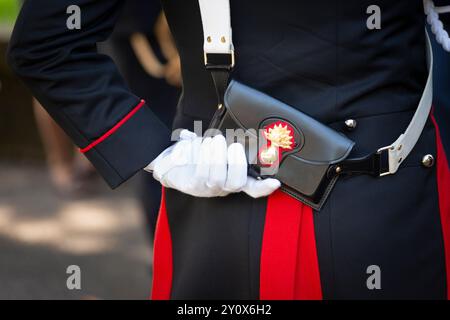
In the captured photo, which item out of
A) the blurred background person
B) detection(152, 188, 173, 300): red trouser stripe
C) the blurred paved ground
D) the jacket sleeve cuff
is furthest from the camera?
the blurred paved ground

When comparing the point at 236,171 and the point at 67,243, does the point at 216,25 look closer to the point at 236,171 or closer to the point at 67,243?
the point at 236,171

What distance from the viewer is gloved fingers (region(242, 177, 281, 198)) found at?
1546 mm

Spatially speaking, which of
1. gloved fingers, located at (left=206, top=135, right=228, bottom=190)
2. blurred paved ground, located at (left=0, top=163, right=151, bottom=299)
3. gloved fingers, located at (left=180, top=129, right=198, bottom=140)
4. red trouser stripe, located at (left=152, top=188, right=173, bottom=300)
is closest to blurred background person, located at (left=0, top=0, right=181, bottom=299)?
blurred paved ground, located at (left=0, top=163, right=151, bottom=299)

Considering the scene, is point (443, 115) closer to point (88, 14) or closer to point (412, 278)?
point (412, 278)

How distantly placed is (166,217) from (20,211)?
9.92 feet

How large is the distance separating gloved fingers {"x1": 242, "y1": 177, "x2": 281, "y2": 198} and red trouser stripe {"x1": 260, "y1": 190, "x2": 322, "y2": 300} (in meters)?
0.04

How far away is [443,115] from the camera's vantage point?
1.76m

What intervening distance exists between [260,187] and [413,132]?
11.9 inches

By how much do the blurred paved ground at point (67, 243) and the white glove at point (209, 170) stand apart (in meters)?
2.00

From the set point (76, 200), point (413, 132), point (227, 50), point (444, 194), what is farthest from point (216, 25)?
point (76, 200)

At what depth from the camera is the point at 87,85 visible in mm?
1606

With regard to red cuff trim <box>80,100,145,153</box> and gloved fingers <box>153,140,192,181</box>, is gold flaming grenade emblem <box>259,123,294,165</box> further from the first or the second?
red cuff trim <box>80,100,145,153</box>

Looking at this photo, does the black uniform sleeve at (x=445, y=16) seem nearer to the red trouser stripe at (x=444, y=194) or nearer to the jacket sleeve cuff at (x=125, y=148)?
the red trouser stripe at (x=444, y=194)

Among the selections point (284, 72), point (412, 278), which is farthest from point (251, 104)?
point (412, 278)
